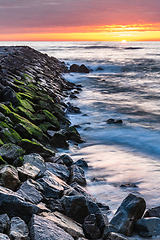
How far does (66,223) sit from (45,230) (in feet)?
1.74

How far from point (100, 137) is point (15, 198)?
228 inches

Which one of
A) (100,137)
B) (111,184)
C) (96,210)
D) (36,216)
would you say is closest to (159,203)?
(111,184)

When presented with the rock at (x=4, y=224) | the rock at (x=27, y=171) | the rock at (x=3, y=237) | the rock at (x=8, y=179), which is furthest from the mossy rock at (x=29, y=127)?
the rock at (x=3, y=237)

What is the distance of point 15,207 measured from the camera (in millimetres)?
2959

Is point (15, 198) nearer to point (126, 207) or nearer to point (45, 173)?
point (45, 173)

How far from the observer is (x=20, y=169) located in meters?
4.12

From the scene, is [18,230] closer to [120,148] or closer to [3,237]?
[3,237]

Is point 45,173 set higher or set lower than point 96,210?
higher

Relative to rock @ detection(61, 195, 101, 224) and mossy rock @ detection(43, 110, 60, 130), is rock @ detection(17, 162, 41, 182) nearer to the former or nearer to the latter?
rock @ detection(61, 195, 101, 224)

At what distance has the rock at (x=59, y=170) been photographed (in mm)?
4645

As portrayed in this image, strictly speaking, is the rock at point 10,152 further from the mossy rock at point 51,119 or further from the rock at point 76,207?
the mossy rock at point 51,119

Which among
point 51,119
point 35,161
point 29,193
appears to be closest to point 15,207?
point 29,193

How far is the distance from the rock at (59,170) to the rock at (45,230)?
1.75 metres

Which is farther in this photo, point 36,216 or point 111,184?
point 111,184
